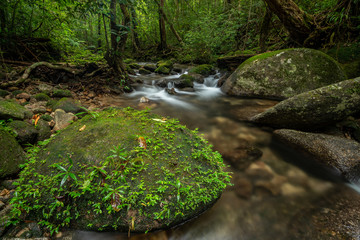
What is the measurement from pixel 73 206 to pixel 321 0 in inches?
450

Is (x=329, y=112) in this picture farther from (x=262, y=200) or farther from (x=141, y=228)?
(x=141, y=228)

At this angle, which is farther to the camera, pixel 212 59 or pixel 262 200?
pixel 212 59

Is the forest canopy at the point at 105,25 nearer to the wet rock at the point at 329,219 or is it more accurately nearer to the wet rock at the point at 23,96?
the wet rock at the point at 23,96

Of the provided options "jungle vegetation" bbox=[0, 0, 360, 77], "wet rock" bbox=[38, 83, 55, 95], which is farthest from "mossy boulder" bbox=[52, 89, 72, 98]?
"jungle vegetation" bbox=[0, 0, 360, 77]

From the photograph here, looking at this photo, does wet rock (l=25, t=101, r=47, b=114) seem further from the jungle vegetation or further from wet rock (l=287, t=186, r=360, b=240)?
wet rock (l=287, t=186, r=360, b=240)

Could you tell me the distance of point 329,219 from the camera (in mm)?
1841

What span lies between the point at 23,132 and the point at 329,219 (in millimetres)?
4000

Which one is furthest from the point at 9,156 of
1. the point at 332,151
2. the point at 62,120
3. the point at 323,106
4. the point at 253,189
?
the point at 323,106

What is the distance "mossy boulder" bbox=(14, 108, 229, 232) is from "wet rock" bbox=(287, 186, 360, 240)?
35.5 inches

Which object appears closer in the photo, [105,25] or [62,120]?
[62,120]

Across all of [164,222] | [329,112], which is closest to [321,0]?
[329,112]

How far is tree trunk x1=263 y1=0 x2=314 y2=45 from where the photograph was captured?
5.83 meters

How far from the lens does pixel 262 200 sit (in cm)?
209

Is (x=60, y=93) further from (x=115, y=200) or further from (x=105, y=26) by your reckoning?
(x=115, y=200)
